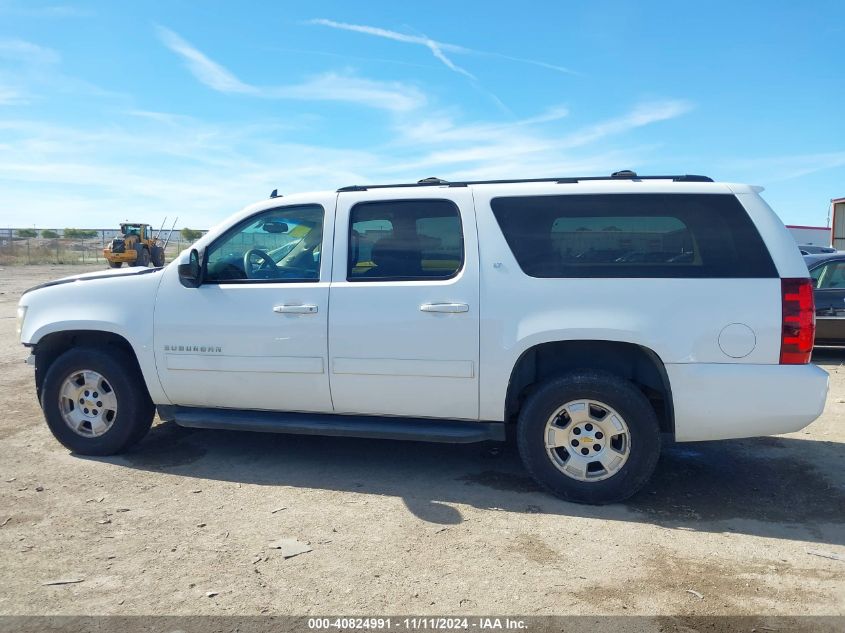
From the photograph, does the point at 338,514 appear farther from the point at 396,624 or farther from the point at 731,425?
the point at 731,425

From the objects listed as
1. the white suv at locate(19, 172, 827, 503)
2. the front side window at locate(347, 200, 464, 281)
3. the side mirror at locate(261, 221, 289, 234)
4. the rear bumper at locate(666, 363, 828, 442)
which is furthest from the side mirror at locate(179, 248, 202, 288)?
the rear bumper at locate(666, 363, 828, 442)

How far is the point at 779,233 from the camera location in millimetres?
4039

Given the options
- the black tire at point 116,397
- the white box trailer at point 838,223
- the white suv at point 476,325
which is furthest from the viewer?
the white box trailer at point 838,223

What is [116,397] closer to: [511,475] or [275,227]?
[275,227]

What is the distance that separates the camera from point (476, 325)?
4320 millimetres

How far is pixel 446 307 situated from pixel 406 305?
28 cm

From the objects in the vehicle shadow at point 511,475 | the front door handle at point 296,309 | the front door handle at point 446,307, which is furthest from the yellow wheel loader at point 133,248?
the front door handle at point 446,307

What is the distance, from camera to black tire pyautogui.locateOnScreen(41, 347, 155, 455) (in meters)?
5.07

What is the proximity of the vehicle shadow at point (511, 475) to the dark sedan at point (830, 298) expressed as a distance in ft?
13.0

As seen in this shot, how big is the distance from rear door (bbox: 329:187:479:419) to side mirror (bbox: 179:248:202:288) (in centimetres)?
106

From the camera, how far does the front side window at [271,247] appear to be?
15.9 ft

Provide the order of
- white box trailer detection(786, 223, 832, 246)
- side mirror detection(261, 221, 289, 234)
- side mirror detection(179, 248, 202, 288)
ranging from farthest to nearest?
white box trailer detection(786, 223, 832, 246) → side mirror detection(261, 221, 289, 234) → side mirror detection(179, 248, 202, 288)

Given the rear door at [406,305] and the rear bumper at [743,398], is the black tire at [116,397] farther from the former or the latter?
the rear bumper at [743,398]

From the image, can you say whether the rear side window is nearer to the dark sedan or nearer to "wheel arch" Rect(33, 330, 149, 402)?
"wheel arch" Rect(33, 330, 149, 402)
